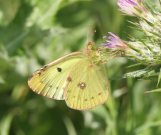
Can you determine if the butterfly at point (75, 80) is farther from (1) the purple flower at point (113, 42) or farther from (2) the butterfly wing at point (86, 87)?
(1) the purple flower at point (113, 42)

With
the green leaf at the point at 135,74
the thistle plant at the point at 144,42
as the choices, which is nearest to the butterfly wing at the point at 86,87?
the thistle plant at the point at 144,42

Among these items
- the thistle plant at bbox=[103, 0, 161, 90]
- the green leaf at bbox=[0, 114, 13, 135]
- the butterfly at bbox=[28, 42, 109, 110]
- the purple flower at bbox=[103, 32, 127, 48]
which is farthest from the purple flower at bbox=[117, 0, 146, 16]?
the green leaf at bbox=[0, 114, 13, 135]

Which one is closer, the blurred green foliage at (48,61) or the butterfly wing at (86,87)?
the butterfly wing at (86,87)

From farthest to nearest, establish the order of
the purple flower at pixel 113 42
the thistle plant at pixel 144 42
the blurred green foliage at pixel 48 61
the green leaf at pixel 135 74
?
the blurred green foliage at pixel 48 61 < the purple flower at pixel 113 42 < the thistle plant at pixel 144 42 < the green leaf at pixel 135 74

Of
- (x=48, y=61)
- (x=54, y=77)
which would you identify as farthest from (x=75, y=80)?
(x=48, y=61)

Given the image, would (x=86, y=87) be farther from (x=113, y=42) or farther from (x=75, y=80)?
(x=113, y=42)

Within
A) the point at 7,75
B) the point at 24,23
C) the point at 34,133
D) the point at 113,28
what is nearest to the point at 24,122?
the point at 34,133

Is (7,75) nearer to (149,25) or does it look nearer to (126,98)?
(126,98)
